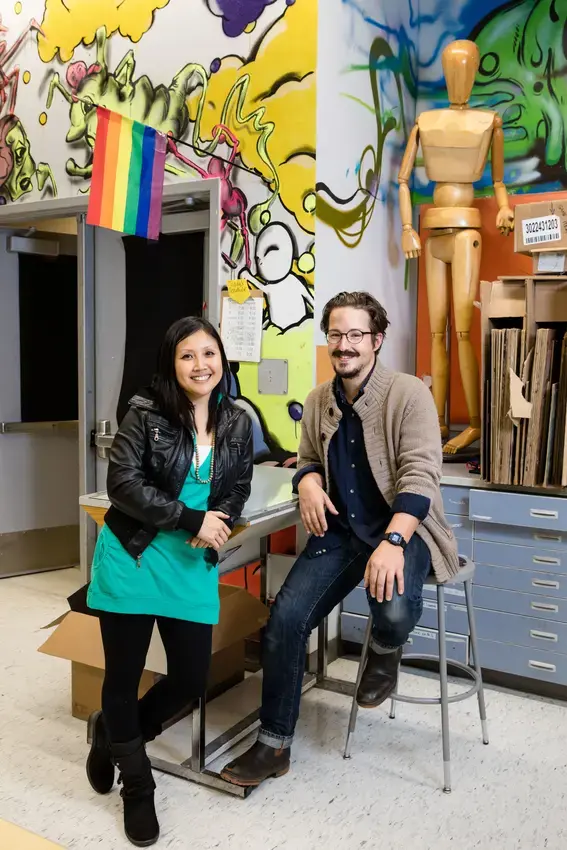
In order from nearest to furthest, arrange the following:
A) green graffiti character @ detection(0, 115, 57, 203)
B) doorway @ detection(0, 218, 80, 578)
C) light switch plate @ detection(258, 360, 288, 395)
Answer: light switch plate @ detection(258, 360, 288, 395) < green graffiti character @ detection(0, 115, 57, 203) < doorway @ detection(0, 218, 80, 578)

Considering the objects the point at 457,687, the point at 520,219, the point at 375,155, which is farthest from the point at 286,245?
the point at 457,687

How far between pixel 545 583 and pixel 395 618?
0.81 metres

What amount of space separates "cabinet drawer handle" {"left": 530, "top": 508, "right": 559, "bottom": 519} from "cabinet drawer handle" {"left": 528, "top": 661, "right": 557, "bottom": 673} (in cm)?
49

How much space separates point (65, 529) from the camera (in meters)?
4.20

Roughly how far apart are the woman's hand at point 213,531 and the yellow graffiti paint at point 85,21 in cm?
220

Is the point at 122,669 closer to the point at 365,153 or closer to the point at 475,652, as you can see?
the point at 475,652

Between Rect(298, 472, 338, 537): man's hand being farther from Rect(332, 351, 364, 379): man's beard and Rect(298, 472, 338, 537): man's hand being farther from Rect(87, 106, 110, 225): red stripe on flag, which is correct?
Rect(87, 106, 110, 225): red stripe on flag

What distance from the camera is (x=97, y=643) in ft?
7.50

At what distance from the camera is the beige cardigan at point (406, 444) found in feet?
6.68

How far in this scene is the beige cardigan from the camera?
6.68 ft

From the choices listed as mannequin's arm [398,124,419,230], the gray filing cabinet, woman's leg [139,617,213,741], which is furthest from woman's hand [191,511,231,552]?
mannequin's arm [398,124,419,230]

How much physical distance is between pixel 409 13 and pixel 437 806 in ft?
9.63

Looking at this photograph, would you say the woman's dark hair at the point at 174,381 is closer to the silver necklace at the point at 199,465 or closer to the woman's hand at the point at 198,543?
the silver necklace at the point at 199,465

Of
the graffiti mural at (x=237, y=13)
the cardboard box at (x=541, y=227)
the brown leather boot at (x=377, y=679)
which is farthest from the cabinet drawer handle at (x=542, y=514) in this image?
the graffiti mural at (x=237, y=13)
